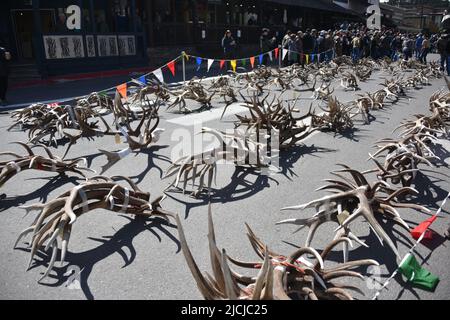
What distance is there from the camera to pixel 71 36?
1625 centimetres

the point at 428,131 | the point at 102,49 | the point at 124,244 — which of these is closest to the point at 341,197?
the point at 124,244

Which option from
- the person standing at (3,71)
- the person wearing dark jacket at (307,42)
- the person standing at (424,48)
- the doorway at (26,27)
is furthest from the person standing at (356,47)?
the person standing at (3,71)

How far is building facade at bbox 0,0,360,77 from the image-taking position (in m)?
16.0

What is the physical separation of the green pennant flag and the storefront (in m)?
16.2

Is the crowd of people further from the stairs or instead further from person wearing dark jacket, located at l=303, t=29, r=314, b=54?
the stairs

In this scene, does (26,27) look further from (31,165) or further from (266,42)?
(31,165)

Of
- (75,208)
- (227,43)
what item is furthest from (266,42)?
(75,208)

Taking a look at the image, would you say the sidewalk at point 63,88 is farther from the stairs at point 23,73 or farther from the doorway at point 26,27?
the doorway at point 26,27

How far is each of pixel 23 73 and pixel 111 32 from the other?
468 centimetres

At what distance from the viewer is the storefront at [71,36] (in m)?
15.7

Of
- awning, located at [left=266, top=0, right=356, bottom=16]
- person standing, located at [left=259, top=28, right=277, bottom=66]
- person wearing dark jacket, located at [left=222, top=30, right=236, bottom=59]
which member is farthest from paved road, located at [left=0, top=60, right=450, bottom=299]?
awning, located at [left=266, top=0, right=356, bottom=16]

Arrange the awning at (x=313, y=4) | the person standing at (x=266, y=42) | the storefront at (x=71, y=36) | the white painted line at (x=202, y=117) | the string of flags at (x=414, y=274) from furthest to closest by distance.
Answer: the awning at (x=313, y=4) < the person standing at (x=266, y=42) < the storefront at (x=71, y=36) < the white painted line at (x=202, y=117) < the string of flags at (x=414, y=274)

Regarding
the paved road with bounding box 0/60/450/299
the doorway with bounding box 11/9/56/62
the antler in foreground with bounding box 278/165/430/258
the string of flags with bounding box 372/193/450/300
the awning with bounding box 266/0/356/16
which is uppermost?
the awning with bounding box 266/0/356/16

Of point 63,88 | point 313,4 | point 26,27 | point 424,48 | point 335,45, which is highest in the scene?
point 313,4
